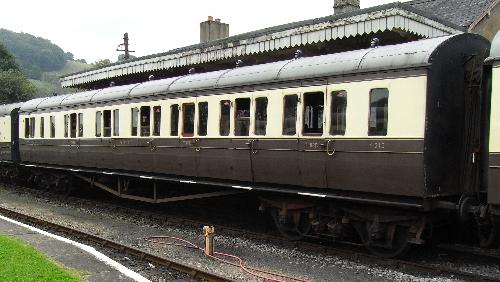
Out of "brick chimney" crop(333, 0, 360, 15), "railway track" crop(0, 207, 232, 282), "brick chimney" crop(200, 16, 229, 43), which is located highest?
"brick chimney" crop(333, 0, 360, 15)

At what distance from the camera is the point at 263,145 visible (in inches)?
397

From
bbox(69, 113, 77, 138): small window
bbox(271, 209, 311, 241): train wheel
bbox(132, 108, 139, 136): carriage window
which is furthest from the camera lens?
bbox(69, 113, 77, 138): small window

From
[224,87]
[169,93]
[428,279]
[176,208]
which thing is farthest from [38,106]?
[428,279]

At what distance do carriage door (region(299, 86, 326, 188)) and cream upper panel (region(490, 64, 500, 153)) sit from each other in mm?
2705

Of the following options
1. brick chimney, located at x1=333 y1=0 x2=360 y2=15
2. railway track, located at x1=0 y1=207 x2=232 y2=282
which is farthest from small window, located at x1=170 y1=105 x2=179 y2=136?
brick chimney, located at x1=333 y1=0 x2=360 y2=15

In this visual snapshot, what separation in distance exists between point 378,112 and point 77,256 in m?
5.58

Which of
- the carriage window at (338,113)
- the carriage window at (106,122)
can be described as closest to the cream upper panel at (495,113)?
the carriage window at (338,113)

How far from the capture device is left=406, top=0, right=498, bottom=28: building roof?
69.8 feet

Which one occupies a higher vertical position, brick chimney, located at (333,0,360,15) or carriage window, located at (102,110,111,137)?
brick chimney, located at (333,0,360,15)

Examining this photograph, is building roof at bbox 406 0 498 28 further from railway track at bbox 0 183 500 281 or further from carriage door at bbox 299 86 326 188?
railway track at bbox 0 183 500 281

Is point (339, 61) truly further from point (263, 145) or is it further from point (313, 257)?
point (313, 257)

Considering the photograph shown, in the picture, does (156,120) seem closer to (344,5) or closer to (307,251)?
(307,251)

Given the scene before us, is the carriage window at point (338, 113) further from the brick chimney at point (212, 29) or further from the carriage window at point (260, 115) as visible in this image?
the brick chimney at point (212, 29)

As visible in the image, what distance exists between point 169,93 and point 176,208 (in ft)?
14.3
